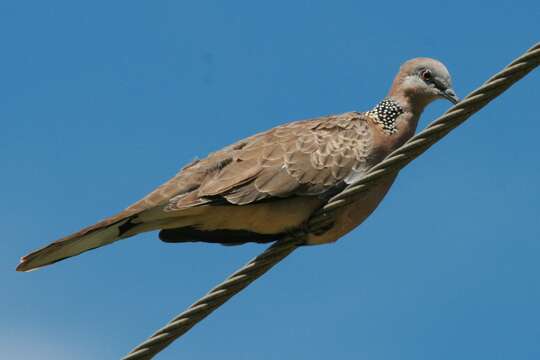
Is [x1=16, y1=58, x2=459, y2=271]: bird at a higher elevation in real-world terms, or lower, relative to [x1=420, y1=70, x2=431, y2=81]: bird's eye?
lower

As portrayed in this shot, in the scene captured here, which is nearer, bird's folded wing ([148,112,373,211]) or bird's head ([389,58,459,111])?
bird's folded wing ([148,112,373,211])

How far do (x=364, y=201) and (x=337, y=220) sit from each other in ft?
0.73

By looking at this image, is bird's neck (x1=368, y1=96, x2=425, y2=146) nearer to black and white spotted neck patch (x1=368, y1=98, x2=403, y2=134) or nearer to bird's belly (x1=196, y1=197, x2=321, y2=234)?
black and white spotted neck patch (x1=368, y1=98, x2=403, y2=134)

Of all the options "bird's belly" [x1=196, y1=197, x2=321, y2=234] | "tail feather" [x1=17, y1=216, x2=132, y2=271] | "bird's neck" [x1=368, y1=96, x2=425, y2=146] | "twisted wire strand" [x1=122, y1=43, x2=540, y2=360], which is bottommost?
"twisted wire strand" [x1=122, y1=43, x2=540, y2=360]

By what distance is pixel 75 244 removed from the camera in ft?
24.1

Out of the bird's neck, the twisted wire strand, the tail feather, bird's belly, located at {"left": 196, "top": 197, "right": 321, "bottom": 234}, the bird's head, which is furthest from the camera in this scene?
the bird's head

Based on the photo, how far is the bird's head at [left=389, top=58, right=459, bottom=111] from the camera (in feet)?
27.7

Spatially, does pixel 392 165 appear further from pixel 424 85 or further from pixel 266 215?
pixel 424 85

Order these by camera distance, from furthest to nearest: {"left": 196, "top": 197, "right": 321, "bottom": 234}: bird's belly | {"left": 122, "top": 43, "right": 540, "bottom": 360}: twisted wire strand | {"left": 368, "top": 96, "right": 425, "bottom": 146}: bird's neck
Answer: {"left": 368, "top": 96, "right": 425, "bottom": 146}: bird's neck → {"left": 196, "top": 197, "right": 321, "bottom": 234}: bird's belly → {"left": 122, "top": 43, "right": 540, "bottom": 360}: twisted wire strand

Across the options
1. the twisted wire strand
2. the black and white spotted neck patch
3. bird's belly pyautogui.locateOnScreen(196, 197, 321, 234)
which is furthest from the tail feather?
the black and white spotted neck patch

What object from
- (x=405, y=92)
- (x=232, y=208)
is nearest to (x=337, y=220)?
(x=232, y=208)

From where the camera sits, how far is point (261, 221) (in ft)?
24.6

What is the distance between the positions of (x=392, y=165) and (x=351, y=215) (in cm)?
152

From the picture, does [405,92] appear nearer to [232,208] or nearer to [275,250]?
[232,208]
